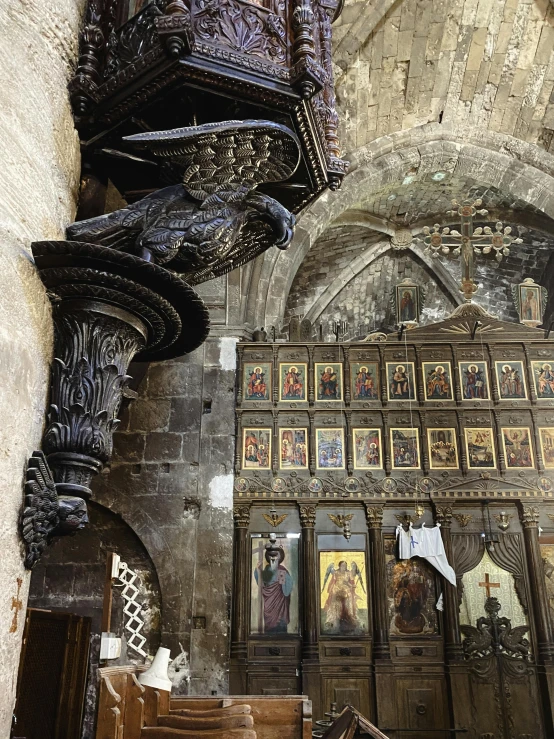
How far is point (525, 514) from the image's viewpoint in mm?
9102

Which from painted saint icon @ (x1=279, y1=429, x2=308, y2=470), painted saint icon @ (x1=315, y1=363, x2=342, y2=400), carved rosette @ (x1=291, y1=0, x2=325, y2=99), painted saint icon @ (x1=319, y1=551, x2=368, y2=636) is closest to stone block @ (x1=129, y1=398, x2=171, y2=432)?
painted saint icon @ (x1=279, y1=429, x2=308, y2=470)

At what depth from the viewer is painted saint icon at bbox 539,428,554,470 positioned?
30.6ft

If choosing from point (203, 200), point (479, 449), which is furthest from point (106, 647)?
point (479, 449)

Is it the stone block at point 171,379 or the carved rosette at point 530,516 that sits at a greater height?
the stone block at point 171,379

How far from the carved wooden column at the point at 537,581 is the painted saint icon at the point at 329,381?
2890 mm

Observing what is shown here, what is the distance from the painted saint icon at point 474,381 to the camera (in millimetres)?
9727

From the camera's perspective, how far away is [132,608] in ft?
27.9

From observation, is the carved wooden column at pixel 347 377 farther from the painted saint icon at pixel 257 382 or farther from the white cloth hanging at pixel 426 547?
the white cloth hanging at pixel 426 547

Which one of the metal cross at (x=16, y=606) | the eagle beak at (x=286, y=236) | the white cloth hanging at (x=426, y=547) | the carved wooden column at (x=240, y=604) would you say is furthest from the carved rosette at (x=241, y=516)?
the metal cross at (x=16, y=606)

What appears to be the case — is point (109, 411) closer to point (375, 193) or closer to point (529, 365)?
point (529, 365)

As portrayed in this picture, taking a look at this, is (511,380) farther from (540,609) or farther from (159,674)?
(159,674)

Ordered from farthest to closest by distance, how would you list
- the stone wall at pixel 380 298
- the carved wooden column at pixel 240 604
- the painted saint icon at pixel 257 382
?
the stone wall at pixel 380 298 → the painted saint icon at pixel 257 382 → the carved wooden column at pixel 240 604

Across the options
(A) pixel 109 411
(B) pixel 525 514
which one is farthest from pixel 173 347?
(B) pixel 525 514

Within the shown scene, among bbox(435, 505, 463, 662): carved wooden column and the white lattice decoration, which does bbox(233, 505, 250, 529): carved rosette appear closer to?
the white lattice decoration
